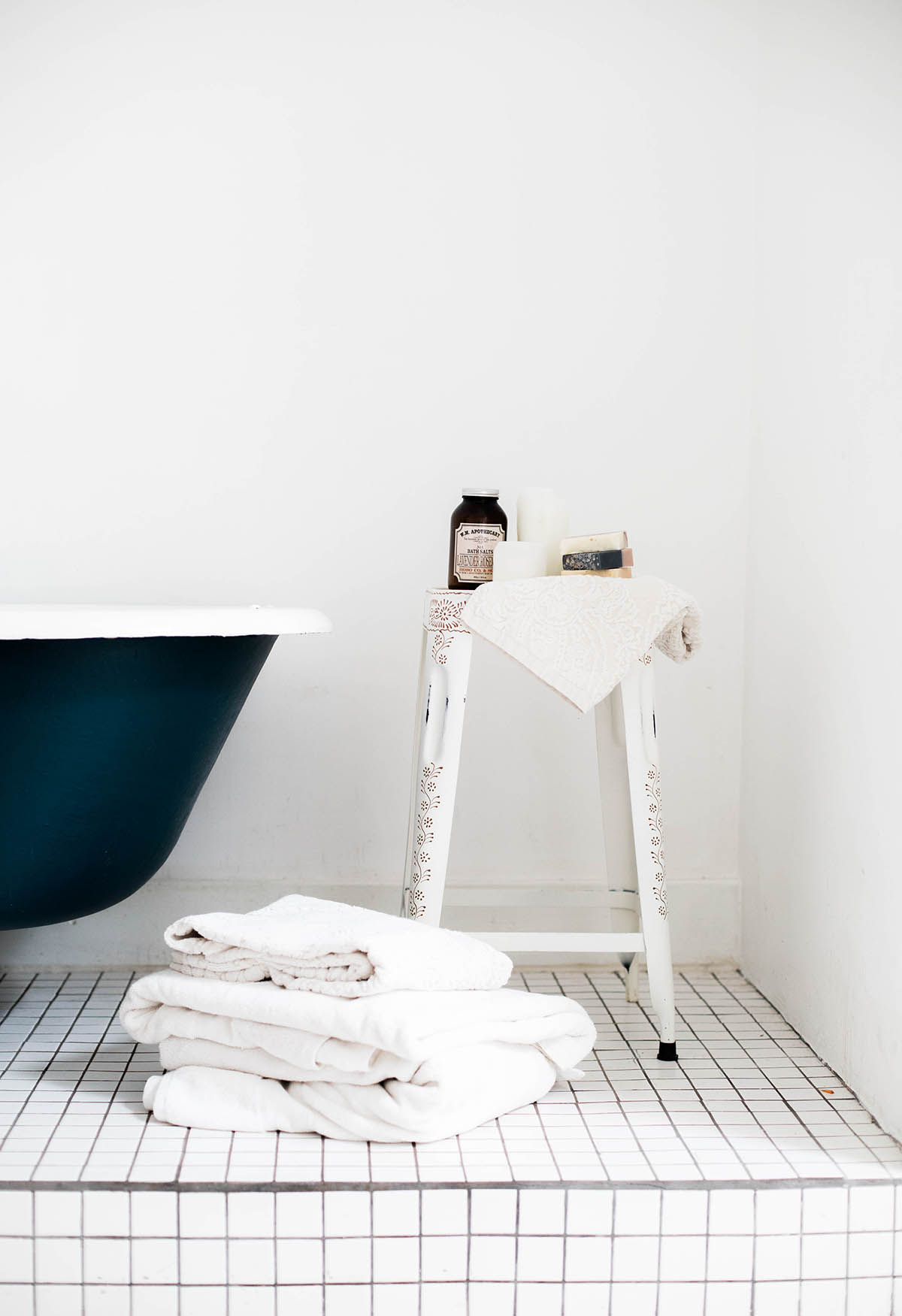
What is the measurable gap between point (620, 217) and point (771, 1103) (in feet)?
4.83

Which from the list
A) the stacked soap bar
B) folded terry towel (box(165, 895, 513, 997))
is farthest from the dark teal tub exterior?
the stacked soap bar

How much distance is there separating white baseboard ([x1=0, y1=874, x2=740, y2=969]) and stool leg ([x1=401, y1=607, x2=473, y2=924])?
34 cm

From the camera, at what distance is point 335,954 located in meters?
1.30

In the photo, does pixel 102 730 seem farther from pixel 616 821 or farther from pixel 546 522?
pixel 616 821

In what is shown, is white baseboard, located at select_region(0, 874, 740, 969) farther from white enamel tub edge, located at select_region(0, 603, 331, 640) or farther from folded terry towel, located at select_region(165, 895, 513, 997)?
white enamel tub edge, located at select_region(0, 603, 331, 640)

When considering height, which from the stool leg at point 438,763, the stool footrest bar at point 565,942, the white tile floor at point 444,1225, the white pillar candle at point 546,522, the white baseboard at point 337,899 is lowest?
the white tile floor at point 444,1225

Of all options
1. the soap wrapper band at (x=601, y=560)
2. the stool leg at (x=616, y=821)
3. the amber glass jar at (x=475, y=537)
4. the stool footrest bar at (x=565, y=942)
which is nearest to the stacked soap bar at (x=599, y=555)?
the soap wrapper band at (x=601, y=560)

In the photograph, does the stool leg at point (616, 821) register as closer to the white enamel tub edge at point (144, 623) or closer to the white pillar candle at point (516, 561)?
the white pillar candle at point (516, 561)

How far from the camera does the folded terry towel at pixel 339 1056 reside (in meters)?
1.24

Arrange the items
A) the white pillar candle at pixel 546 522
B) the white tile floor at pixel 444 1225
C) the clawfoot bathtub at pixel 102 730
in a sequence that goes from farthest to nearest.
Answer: the white pillar candle at pixel 546 522
the clawfoot bathtub at pixel 102 730
the white tile floor at pixel 444 1225

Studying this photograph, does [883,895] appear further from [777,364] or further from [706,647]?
[777,364]

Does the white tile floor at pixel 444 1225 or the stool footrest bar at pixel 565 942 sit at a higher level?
Result: the stool footrest bar at pixel 565 942

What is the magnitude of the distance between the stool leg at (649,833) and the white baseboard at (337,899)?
0.35 meters

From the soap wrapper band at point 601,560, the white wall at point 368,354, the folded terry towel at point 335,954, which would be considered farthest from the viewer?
the white wall at point 368,354
